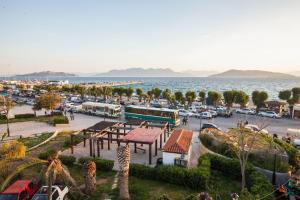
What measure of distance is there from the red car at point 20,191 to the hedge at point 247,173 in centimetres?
1097

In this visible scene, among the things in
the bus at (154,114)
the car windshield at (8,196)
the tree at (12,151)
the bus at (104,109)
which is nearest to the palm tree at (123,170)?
the car windshield at (8,196)

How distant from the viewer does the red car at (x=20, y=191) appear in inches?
490

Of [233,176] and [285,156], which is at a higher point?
[285,156]

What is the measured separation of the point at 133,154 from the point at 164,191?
748cm

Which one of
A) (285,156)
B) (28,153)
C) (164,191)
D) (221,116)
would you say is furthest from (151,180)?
(221,116)

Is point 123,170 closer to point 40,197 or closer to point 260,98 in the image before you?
point 40,197

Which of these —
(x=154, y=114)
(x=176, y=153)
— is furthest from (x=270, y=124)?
(x=176, y=153)

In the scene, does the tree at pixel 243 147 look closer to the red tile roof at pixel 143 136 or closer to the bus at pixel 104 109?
the red tile roof at pixel 143 136

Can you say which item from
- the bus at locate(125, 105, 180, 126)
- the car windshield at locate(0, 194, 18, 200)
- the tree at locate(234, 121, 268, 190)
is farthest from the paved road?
the car windshield at locate(0, 194, 18, 200)

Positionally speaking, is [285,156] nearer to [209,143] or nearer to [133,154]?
[209,143]

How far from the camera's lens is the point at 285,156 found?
18125mm

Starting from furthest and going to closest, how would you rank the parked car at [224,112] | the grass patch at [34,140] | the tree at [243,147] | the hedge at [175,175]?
the parked car at [224,112] < the grass patch at [34,140] < the hedge at [175,175] < the tree at [243,147]

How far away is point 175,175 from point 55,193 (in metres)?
7.22

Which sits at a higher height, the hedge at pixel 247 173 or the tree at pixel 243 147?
the tree at pixel 243 147
